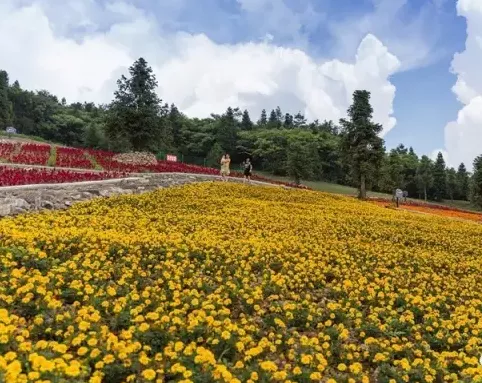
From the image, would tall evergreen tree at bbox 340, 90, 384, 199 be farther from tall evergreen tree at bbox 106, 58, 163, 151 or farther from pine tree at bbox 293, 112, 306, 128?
pine tree at bbox 293, 112, 306, 128

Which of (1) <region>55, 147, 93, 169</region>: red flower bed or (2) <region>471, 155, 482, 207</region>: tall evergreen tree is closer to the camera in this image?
(1) <region>55, 147, 93, 169</region>: red flower bed

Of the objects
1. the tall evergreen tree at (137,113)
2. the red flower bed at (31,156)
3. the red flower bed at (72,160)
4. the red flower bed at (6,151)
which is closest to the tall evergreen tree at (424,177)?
the tall evergreen tree at (137,113)

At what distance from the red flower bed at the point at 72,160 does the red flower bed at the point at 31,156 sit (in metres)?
0.61

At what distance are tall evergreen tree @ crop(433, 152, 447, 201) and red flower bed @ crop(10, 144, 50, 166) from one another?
247ft

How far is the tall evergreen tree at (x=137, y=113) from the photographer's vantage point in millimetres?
33406

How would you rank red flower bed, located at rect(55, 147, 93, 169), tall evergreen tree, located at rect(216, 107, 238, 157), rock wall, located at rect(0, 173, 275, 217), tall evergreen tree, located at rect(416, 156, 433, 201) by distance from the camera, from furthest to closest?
tall evergreen tree, located at rect(416, 156, 433, 201) < tall evergreen tree, located at rect(216, 107, 238, 157) < red flower bed, located at rect(55, 147, 93, 169) < rock wall, located at rect(0, 173, 275, 217)

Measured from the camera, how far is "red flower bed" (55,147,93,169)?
22.8 metres

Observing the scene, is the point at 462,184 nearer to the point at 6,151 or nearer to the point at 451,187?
the point at 451,187

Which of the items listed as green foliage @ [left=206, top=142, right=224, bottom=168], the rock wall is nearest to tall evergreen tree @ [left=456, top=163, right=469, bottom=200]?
green foliage @ [left=206, top=142, right=224, bottom=168]

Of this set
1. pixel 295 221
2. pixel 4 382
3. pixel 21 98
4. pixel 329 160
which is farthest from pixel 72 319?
pixel 21 98

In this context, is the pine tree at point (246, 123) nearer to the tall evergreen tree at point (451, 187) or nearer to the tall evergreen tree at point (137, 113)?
the tall evergreen tree at point (451, 187)

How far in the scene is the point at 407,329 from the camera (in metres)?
7.50

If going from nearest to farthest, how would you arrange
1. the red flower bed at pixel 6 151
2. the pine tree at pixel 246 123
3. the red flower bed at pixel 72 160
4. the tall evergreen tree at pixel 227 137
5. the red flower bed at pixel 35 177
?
1. the red flower bed at pixel 35 177
2. the red flower bed at pixel 6 151
3. the red flower bed at pixel 72 160
4. the tall evergreen tree at pixel 227 137
5. the pine tree at pixel 246 123

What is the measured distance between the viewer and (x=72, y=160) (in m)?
24.2
